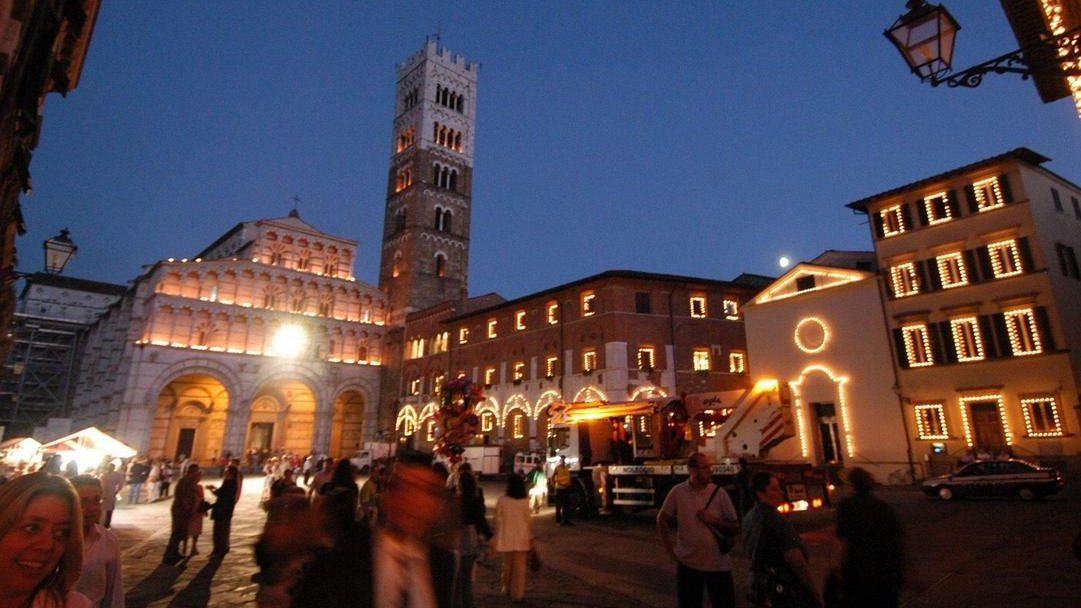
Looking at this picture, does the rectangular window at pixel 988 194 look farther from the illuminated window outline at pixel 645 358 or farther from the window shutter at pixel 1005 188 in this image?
the illuminated window outline at pixel 645 358

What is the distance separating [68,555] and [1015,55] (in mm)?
7814

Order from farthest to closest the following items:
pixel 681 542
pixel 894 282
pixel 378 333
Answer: pixel 378 333
pixel 894 282
pixel 681 542

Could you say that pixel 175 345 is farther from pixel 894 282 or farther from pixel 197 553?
pixel 894 282

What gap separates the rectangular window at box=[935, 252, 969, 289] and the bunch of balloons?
819 inches

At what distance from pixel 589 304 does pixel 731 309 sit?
9.39 meters

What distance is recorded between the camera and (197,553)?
38.4 feet

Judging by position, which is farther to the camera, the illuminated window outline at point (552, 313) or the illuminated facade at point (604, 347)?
the illuminated window outline at point (552, 313)

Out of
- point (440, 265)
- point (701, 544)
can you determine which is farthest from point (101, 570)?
point (440, 265)

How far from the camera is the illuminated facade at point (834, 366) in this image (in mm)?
23172

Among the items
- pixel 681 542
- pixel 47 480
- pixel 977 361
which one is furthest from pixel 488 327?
pixel 47 480

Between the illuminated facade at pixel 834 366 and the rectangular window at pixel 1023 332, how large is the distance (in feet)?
13.5

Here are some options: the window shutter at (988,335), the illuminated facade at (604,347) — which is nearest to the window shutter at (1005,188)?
the window shutter at (988,335)

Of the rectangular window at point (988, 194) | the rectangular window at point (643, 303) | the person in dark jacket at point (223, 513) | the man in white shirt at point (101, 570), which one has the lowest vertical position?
the person in dark jacket at point (223, 513)

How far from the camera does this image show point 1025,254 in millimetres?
20984
